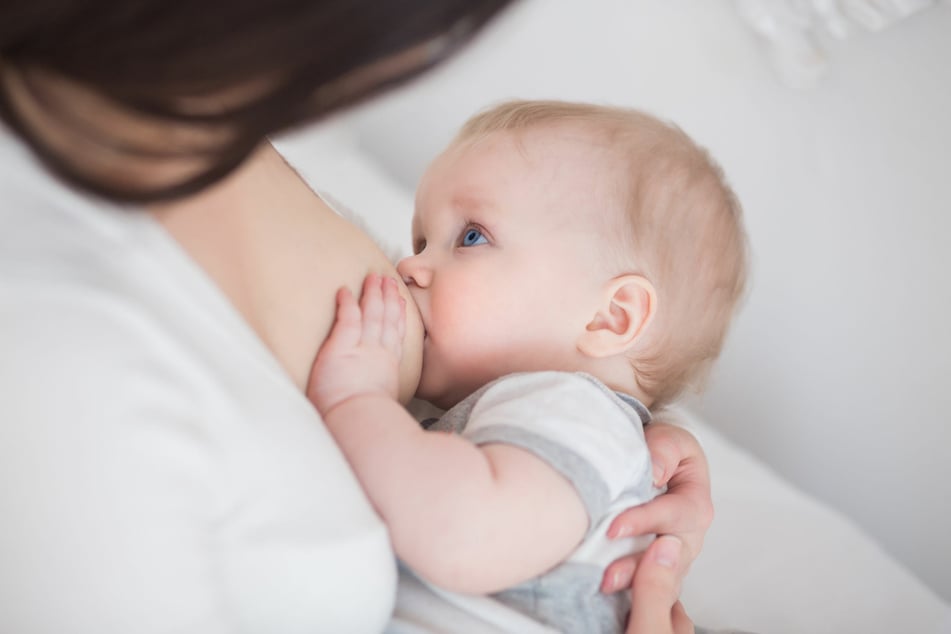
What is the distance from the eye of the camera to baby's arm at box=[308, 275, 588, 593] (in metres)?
0.71

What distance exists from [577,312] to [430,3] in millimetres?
486

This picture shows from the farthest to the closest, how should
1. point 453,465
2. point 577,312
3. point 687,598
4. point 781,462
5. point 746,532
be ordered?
point 781,462 → point 746,532 → point 687,598 → point 577,312 → point 453,465

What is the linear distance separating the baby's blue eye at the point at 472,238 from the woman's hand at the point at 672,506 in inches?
11.0

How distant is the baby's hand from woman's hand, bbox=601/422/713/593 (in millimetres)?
260

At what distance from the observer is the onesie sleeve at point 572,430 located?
0.76 m

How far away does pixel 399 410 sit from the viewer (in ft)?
2.52

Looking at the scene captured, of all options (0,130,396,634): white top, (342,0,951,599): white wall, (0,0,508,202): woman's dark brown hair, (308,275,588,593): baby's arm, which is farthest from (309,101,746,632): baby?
(342,0,951,599): white wall

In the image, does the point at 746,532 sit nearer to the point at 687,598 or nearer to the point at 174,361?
the point at 687,598

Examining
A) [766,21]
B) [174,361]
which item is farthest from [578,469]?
[766,21]

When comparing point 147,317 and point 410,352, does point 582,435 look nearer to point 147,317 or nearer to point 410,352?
point 410,352

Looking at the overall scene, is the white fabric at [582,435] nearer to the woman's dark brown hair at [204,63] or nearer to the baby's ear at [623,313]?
the baby's ear at [623,313]

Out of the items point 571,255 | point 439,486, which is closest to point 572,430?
point 439,486

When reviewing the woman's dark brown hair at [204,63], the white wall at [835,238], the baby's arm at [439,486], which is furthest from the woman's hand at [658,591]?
the white wall at [835,238]

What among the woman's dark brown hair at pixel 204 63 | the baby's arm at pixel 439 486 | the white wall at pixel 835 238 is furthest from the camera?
the white wall at pixel 835 238
